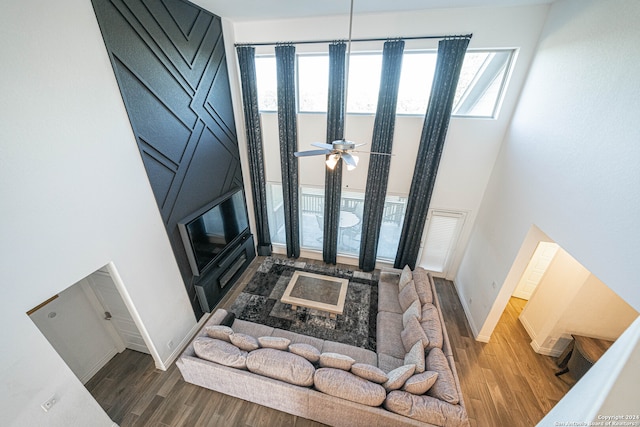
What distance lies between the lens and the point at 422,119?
4281mm

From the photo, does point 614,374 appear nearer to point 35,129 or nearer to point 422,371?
point 422,371

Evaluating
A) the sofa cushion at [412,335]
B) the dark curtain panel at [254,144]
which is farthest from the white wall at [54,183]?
the sofa cushion at [412,335]

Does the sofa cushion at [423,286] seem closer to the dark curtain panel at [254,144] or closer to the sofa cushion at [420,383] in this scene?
the sofa cushion at [420,383]

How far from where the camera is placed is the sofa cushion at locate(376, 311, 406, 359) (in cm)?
342

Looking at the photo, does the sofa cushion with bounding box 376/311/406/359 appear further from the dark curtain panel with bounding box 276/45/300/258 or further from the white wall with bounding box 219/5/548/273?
the dark curtain panel with bounding box 276/45/300/258

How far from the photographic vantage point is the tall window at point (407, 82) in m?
3.97

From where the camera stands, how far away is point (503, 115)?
13.1ft

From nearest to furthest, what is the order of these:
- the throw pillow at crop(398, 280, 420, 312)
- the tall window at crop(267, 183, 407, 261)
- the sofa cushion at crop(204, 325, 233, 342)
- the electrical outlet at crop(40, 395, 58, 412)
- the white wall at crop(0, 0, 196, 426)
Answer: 1. the white wall at crop(0, 0, 196, 426)
2. the electrical outlet at crop(40, 395, 58, 412)
3. the sofa cushion at crop(204, 325, 233, 342)
4. the throw pillow at crop(398, 280, 420, 312)
5. the tall window at crop(267, 183, 407, 261)

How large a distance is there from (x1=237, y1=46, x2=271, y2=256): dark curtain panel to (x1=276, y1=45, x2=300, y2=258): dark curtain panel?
499 millimetres

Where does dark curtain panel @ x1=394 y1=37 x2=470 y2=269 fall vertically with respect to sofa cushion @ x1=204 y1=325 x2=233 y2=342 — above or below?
above

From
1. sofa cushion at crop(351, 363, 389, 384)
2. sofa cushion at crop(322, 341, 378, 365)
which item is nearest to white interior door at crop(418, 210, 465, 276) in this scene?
sofa cushion at crop(322, 341, 378, 365)

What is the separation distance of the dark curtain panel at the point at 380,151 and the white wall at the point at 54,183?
3.78 meters

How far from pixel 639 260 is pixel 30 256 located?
4.97 meters

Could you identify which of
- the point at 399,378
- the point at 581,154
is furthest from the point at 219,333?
the point at 581,154
